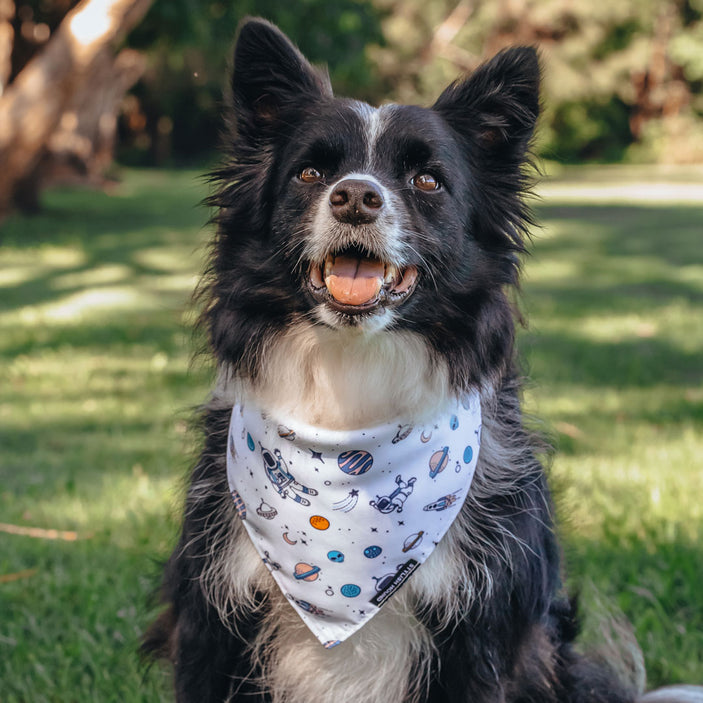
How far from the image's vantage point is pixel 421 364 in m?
2.92

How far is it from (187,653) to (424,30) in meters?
41.4

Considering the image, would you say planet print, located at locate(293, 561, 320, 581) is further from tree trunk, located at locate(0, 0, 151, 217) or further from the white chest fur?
tree trunk, located at locate(0, 0, 151, 217)

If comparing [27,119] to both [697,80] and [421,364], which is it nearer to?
[421,364]

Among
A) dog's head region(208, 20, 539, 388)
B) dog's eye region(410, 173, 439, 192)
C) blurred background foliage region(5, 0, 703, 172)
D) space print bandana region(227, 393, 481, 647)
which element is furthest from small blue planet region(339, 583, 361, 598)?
blurred background foliage region(5, 0, 703, 172)

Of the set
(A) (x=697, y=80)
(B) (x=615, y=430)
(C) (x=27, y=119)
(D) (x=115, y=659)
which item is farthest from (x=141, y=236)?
(A) (x=697, y=80)

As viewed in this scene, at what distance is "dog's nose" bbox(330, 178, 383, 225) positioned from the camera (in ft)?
8.88

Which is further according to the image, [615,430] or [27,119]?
[27,119]

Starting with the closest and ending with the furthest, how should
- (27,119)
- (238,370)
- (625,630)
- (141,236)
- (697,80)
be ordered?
(238,370), (625,630), (27,119), (141,236), (697,80)

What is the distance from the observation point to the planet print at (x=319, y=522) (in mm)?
3010

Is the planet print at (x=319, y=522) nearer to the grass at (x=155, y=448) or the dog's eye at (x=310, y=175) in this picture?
the grass at (x=155, y=448)

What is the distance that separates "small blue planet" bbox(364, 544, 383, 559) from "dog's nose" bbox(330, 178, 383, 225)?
1011mm

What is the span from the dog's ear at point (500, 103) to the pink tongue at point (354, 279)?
623mm

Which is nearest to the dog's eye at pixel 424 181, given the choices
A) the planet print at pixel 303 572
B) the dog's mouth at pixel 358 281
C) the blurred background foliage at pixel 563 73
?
the dog's mouth at pixel 358 281

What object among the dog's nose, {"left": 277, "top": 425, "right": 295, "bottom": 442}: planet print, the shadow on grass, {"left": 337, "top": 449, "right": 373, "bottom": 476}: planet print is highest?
the dog's nose
